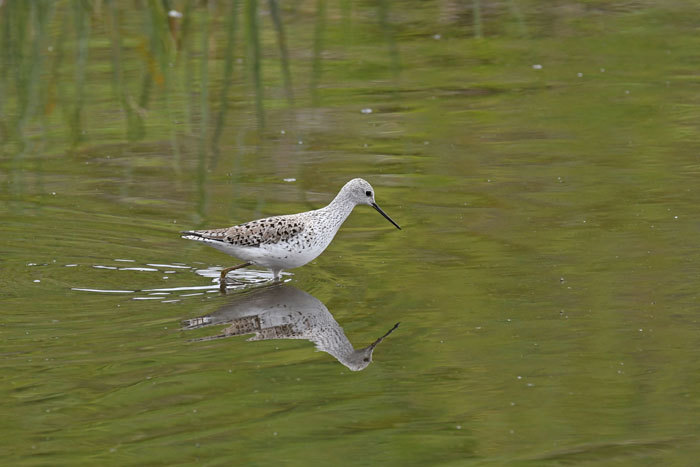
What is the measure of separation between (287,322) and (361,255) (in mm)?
1582

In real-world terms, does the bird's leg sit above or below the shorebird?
below

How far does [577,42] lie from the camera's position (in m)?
14.9

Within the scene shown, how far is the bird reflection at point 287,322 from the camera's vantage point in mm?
6699

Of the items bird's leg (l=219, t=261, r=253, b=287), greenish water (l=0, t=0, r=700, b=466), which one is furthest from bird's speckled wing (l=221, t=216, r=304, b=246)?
greenish water (l=0, t=0, r=700, b=466)

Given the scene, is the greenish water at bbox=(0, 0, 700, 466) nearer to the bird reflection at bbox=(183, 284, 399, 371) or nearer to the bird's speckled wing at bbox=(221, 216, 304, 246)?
the bird reflection at bbox=(183, 284, 399, 371)

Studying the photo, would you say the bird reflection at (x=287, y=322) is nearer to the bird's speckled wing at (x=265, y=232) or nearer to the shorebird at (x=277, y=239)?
the shorebird at (x=277, y=239)

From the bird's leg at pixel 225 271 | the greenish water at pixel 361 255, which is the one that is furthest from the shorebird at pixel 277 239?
the greenish water at pixel 361 255

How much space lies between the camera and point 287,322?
23.6 ft

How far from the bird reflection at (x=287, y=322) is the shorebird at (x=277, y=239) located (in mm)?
259

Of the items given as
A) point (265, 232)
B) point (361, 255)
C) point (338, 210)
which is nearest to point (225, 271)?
point (265, 232)

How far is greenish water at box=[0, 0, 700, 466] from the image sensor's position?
5195 millimetres

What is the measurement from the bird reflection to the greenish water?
6 centimetres

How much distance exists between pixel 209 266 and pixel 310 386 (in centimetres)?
260

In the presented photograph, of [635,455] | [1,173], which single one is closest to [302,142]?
[1,173]
